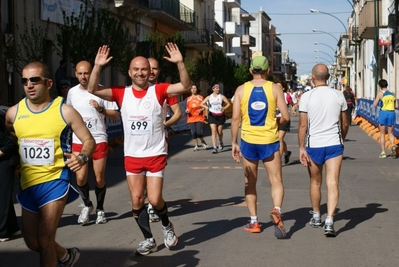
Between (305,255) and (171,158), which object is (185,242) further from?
(171,158)

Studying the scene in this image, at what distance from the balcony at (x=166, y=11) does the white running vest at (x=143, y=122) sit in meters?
28.0

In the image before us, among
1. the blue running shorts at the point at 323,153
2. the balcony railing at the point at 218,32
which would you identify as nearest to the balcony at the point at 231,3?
the balcony railing at the point at 218,32

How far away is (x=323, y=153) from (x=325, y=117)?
40cm

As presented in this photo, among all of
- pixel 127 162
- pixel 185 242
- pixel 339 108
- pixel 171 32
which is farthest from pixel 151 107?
pixel 171 32

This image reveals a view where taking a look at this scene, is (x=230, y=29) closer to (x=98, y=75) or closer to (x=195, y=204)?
(x=195, y=204)

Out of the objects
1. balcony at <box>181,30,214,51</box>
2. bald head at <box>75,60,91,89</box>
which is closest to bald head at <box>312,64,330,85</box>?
bald head at <box>75,60,91,89</box>

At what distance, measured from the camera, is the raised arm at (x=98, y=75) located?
24.5 ft

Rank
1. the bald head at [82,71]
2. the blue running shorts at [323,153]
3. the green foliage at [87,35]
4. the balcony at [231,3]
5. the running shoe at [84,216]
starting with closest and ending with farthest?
1. the blue running shorts at [323,153]
2. the bald head at [82,71]
3. the running shoe at [84,216]
4. the green foliage at [87,35]
5. the balcony at [231,3]

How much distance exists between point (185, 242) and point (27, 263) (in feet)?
5.73

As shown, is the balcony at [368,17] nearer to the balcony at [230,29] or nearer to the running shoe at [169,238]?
the running shoe at [169,238]

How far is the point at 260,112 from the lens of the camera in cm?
846

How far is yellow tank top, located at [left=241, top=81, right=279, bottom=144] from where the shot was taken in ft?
27.7

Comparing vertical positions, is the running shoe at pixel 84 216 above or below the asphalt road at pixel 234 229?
above

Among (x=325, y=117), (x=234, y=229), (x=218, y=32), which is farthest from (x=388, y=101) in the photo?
(x=218, y=32)
